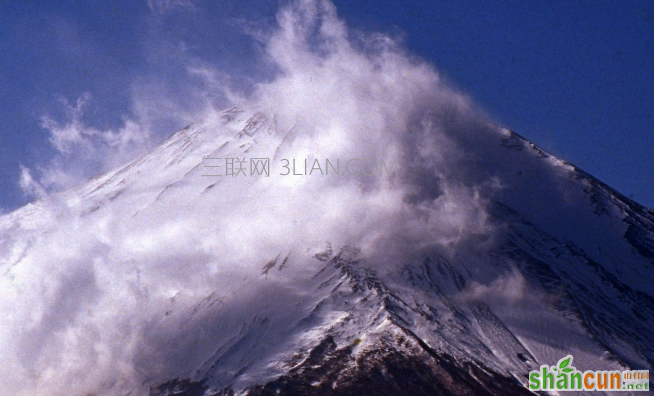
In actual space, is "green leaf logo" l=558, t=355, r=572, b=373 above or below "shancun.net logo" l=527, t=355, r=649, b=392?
above

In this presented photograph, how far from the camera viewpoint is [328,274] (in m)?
147

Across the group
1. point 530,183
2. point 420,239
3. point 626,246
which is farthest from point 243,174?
point 626,246

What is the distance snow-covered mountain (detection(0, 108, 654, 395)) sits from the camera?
124188mm

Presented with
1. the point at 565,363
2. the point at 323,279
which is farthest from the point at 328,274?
the point at 565,363

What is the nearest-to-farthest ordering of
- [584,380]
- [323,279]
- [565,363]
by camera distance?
[584,380], [565,363], [323,279]

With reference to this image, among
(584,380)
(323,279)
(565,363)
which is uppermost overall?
(323,279)

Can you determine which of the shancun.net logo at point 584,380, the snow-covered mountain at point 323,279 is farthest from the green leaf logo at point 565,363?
the snow-covered mountain at point 323,279

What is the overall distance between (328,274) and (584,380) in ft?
137

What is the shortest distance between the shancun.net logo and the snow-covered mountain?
2134 millimetres

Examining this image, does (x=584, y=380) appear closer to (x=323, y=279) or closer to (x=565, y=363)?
(x=565, y=363)

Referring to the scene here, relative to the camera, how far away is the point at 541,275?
153875 mm

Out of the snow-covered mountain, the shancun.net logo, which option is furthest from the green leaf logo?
the snow-covered mountain

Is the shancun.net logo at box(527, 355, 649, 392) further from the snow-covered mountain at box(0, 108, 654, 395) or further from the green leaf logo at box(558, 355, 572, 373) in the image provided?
the snow-covered mountain at box(0, 108, 654, 395)

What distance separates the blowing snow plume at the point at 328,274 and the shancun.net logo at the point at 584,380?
7.10 ft
